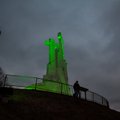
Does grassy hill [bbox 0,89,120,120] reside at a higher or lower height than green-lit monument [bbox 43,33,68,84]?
lower

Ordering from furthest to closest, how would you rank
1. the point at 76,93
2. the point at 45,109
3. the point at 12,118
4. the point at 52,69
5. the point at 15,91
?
the point at 52,69 < the point at 76,93 < the point at 15,91 < the point at 45,109 < the point at 12,118

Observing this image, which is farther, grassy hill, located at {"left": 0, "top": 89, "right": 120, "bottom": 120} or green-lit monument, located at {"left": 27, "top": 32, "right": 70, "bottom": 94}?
green-lit monument, located at {"left": 27, "top": 32, "right": 70, "bottom": 94}

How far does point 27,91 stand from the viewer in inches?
733

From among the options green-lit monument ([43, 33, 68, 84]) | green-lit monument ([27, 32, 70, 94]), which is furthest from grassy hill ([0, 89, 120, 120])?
green-lit monument ([43, 33, 68, 84])

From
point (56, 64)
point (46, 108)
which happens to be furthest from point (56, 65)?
point (46, 108)

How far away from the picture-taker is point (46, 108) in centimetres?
1616

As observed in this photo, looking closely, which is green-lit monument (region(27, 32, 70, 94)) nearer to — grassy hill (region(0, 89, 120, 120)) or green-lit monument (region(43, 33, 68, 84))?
green-lit monument (region(43, 33, 68, 84))

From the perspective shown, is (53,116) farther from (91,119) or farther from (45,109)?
(91,119)

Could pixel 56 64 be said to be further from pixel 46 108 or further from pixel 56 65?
pixel 46 108

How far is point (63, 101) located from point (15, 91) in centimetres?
477

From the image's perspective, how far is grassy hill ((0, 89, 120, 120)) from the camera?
46.0 ft

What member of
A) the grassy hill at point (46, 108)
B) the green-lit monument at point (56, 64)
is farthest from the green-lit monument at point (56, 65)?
the grassy hill at point (46, 108)

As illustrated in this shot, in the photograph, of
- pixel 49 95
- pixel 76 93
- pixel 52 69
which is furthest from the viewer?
pixel 52 69

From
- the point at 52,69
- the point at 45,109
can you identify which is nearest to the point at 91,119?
the point at 45,109
